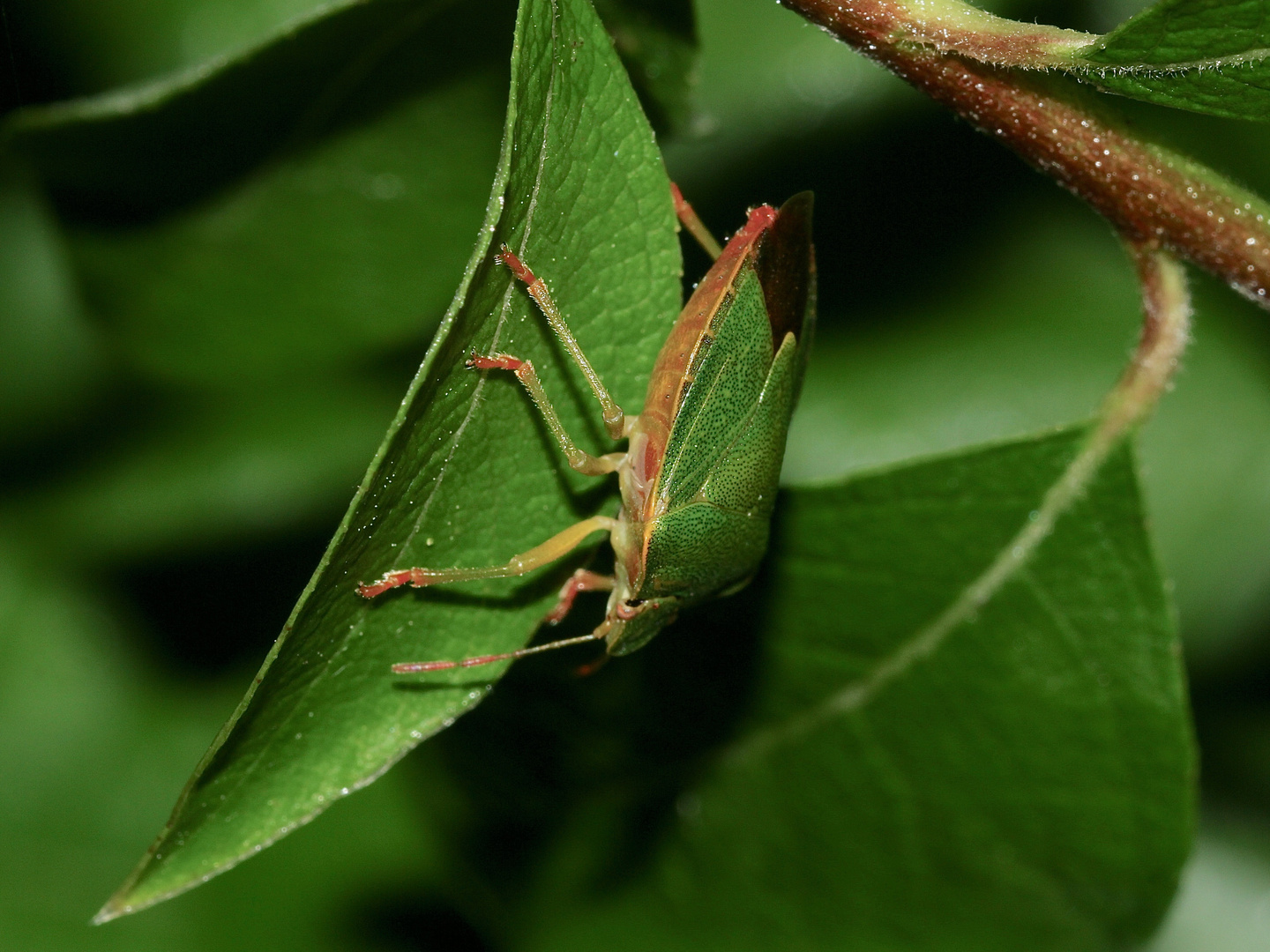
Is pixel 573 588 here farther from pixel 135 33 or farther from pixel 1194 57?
pixel 135 33

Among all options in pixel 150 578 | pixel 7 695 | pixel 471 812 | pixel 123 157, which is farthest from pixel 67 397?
pixel 471 812

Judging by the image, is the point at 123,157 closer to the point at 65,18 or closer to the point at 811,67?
the point at 65,18

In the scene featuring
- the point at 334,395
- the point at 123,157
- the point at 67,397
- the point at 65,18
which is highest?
the point at 65,18

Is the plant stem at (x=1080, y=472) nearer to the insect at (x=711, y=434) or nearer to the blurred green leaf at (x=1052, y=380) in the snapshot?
the insect at (x=711, y=434)

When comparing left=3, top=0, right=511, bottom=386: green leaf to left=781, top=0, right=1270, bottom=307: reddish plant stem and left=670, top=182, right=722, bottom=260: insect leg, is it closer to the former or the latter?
left=670, top=182, right=722, bottom=260: insect leg

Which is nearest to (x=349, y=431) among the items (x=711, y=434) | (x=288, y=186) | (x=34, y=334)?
(x=34, y=334)

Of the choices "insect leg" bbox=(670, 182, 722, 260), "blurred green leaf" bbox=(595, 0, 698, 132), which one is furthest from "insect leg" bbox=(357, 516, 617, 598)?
"blurred green leaf" bbox=(595, 0, 698, 132)
